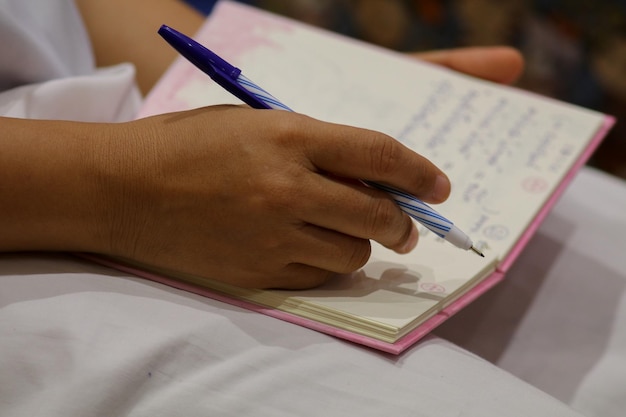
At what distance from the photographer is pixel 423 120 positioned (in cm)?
71

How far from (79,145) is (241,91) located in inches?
4.7

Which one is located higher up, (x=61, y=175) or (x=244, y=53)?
(x=244, y=53)

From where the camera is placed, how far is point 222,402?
18.1 inches

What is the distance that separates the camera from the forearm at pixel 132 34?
2.78ft

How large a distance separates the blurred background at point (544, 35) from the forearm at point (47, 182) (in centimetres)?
117

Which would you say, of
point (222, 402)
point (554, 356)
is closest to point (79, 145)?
point (222, 402)

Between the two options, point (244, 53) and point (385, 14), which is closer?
point (244, 53)

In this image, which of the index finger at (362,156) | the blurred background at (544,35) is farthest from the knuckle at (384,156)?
the blurred background at (544,35)

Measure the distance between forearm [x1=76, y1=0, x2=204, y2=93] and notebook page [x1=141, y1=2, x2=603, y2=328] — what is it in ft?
0.27

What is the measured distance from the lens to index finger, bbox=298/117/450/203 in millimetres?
484

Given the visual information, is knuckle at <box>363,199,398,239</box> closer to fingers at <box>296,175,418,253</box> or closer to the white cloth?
fingers at <box>296,175,418,253</box>

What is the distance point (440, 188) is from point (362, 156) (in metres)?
0.07

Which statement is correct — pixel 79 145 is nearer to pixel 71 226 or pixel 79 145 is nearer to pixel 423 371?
pixel 71 226

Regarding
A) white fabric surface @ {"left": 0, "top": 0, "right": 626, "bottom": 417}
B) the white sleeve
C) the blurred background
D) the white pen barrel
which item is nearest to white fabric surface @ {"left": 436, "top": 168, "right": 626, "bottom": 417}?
white fabric surface @ {"left": 0, "top": 0, "right": 626, "bottom": 417}
